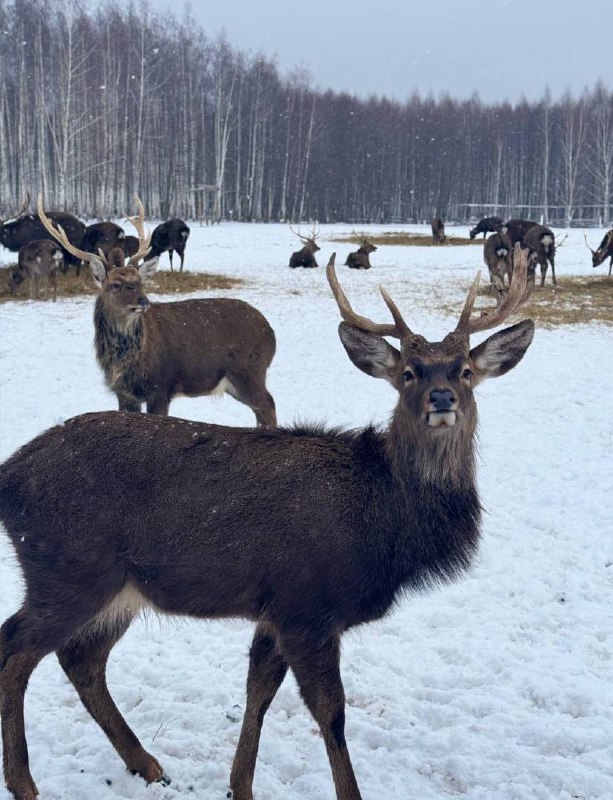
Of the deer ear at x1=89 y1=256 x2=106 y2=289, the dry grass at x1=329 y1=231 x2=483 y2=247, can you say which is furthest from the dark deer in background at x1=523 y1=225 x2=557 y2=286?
the deer ear at x1=89 y1=256 x2=106 y2=289

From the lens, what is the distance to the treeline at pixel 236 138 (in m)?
36.6

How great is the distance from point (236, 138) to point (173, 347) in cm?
4555

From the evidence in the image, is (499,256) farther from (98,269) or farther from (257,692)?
(257,692)

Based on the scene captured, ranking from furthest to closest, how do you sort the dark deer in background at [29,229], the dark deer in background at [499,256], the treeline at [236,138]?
the treeline at [236,138] < the dark deer in background at [29,229] < the dark deer in background at [499,256]

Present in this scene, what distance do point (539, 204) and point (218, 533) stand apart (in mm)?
63441

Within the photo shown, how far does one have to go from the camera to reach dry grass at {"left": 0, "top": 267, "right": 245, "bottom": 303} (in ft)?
55.2

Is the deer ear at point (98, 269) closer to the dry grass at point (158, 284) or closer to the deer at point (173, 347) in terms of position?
the deer at point (173, 347)

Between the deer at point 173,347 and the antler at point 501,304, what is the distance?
4365 millimetres

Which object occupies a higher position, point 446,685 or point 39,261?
point 39,261

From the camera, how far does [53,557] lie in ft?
10.2

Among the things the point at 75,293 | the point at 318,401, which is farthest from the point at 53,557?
the point at 75,293

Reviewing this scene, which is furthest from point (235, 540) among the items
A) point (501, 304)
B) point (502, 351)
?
point (501, 304)

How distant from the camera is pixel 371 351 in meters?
3.89

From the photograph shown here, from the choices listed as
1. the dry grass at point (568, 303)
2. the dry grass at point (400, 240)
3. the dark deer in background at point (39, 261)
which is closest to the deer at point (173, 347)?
the dry grass at point (568, 303)
